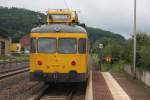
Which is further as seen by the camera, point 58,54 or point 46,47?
point 46,47

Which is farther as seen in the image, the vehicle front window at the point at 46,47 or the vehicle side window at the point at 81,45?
the vehicle front window at the point at 46,47

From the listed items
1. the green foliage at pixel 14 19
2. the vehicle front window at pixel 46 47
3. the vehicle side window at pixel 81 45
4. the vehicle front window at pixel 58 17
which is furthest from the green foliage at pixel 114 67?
the green foliage at pixel 14 19

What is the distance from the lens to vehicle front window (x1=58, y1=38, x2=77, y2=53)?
2150 centimetres

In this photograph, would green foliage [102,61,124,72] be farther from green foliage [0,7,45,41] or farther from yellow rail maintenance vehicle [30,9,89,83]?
green foliage [0,7,45,41]

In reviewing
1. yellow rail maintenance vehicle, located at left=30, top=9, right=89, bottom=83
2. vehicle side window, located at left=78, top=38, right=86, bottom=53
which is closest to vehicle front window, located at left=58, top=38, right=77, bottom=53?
yellow rail maintenance vehicle, located at left=30, top=9, right=89, bottom=83

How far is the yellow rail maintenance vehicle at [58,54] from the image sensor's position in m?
21.3

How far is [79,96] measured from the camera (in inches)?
840

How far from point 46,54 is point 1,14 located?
254 ft

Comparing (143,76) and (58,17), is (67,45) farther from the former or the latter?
(143,76)

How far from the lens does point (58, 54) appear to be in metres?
21.5

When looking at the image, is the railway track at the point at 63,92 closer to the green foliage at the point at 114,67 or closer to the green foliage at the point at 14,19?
the green foliage at the point at 114,67

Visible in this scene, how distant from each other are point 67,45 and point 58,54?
558 mm

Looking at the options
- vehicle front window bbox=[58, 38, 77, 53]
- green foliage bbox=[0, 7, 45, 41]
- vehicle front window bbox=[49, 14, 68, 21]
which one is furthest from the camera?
green foliage bbox=[0, 7, 45, 41]

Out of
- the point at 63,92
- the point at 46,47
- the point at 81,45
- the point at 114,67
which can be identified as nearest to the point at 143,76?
the point at 63,92
